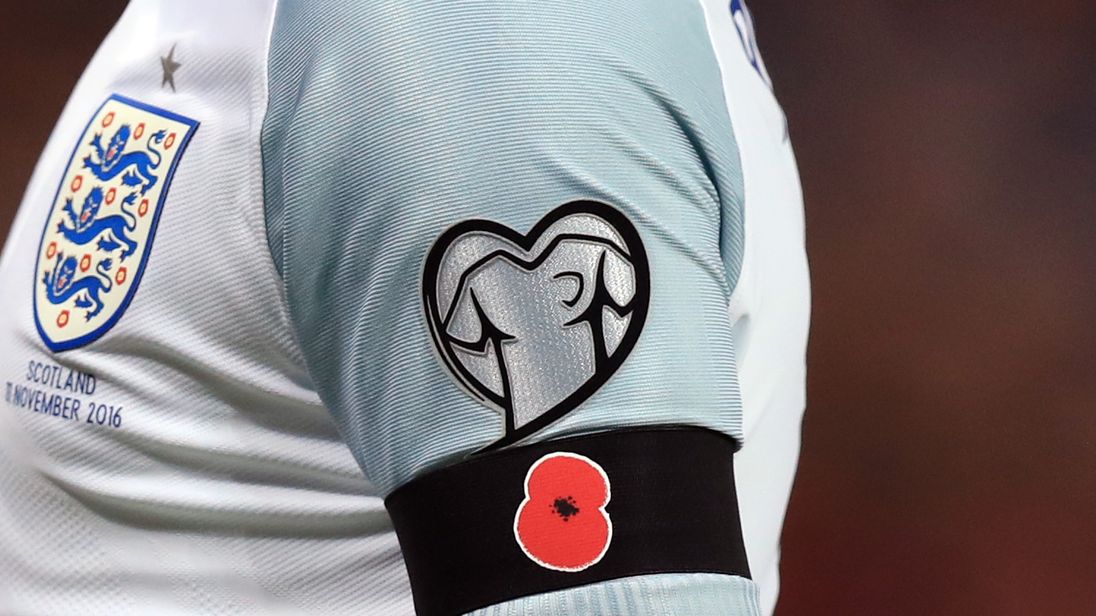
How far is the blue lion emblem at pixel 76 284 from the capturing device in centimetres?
56

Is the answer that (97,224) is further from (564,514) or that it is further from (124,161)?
(564,514)

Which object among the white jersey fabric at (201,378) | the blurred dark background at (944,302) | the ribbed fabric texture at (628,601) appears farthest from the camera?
the blurred dark background at (944,302)

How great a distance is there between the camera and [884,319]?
5.57 ft

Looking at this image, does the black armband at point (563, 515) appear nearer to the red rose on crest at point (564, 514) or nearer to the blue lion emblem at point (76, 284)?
the red rose on crest at point (564, 514)

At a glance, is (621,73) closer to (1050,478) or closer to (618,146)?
(618,146)

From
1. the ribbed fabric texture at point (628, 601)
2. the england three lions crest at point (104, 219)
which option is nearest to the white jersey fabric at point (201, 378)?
the england three lions crest at point (104, 219)

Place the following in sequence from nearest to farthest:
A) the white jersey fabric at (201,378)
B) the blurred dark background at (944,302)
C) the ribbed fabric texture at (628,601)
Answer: the ribbed fabric texture at (628,601), the white jersey fabric at (201,378), the blurred dark background at (944,302)

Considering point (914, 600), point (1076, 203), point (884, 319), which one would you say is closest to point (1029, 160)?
point (1076, 203)

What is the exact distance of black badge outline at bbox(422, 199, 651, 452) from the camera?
0.39 meters

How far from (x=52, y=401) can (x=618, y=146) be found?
1.15ft

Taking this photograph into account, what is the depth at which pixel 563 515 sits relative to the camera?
1.26ft

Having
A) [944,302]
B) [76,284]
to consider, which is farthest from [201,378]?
[944,302]

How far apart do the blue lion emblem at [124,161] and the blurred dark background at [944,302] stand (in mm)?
1288

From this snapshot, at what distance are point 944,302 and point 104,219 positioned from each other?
1395 mm
